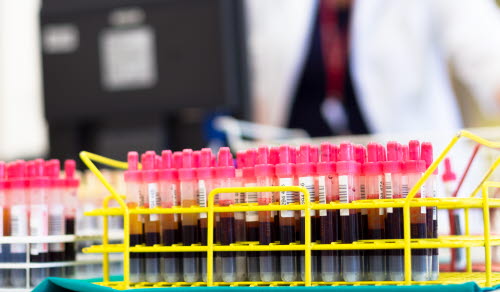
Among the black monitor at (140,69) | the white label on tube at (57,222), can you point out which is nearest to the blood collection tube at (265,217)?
the white label on tube at (57,222)

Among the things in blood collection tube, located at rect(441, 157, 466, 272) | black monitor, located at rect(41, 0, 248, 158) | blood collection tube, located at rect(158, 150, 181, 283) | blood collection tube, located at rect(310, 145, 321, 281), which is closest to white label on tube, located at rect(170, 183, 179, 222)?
Answer: blood collection tube, located at rect(158, 150, 181, 283)

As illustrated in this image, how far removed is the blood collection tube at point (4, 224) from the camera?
1182 mm

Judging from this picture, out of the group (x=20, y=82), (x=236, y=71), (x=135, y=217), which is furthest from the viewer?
(x=20, y=82)

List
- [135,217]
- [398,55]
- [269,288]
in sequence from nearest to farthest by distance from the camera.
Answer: [269,288]
[135,217]
[398,55]

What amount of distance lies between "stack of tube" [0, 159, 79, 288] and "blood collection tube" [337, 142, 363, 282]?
1.66 ft

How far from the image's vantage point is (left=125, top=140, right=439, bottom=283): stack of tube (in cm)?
99

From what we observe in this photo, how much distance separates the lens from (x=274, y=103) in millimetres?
3109

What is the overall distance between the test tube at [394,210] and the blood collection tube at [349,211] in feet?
0.14

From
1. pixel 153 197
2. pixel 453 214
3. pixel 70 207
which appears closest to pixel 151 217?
pixel 153 197

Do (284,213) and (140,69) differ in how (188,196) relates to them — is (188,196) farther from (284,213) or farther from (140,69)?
(140,69)

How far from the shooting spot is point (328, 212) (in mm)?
1011

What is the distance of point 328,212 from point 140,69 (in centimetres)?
155

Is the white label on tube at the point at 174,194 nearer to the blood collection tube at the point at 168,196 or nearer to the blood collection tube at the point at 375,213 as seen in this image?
the blood collection tube at the point at 168,196

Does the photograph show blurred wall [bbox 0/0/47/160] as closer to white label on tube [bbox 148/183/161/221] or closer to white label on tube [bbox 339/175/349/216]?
white label on tube [bbox 148/183/161/221]
